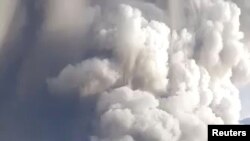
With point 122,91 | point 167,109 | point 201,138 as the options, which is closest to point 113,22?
point 122,91

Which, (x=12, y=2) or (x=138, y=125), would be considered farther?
(x=12, y=2)

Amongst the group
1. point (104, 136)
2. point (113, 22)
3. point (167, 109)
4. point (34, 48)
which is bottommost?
point (104, 136)

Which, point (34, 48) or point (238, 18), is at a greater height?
point (238, 18)

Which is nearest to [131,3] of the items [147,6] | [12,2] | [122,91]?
[147,6]

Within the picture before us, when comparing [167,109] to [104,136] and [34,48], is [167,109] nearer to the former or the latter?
[104,136]

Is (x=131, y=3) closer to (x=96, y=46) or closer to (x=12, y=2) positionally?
(x=96, y=46)

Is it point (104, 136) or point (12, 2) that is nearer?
point (104, 136)
